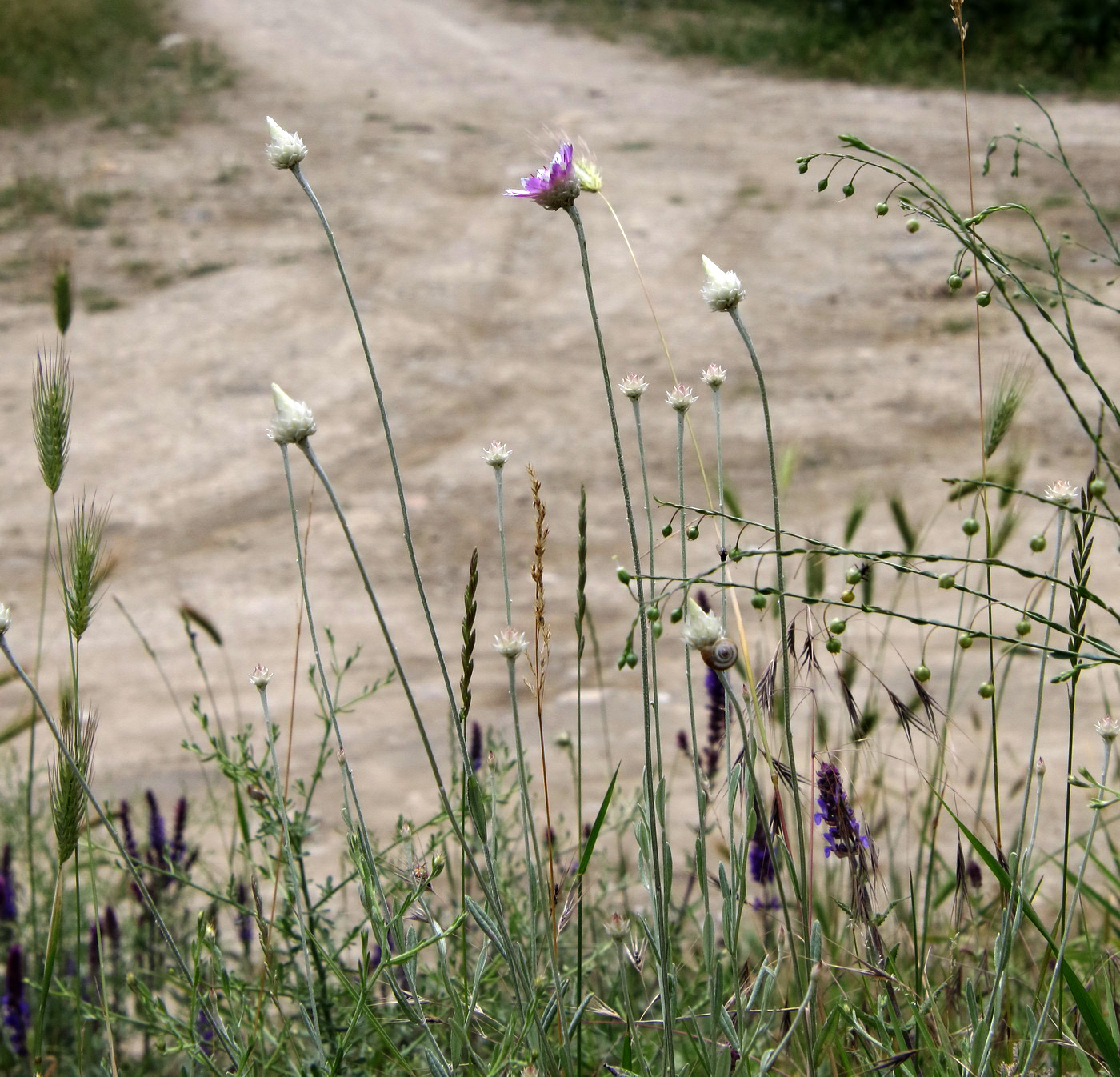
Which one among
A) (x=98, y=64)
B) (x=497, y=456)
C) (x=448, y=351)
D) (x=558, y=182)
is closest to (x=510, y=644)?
(x=497, y=456)

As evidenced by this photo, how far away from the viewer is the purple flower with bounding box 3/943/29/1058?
171 cm

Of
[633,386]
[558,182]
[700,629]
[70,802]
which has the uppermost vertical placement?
[558,182]

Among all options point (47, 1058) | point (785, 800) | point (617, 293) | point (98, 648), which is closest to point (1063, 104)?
point (617, 293)

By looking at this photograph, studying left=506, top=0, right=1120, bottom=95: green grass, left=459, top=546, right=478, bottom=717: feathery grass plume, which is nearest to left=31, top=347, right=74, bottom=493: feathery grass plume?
left=459, top=546, right=478, bottom=717: feathery grass plume

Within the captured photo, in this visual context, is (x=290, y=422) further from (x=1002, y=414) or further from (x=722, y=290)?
(x=1002, y=414)

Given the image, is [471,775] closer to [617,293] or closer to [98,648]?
[98,648]

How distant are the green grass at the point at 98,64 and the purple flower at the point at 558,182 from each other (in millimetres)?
8032

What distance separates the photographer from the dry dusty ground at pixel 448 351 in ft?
12.4

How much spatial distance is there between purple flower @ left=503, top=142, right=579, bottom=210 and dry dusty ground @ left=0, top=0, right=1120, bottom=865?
190cm

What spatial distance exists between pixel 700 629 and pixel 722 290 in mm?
309

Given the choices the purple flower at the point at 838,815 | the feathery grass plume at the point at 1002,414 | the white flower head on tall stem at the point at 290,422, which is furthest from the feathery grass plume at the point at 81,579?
the feathery grass plume at the point at 1002,414

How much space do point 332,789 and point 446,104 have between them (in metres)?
6.61

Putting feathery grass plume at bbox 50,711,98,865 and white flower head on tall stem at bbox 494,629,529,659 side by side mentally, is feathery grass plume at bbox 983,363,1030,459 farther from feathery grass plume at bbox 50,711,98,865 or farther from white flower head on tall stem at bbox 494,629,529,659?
feathery grass plume at bbox 50,711,98,865

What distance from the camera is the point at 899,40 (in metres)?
9.46
